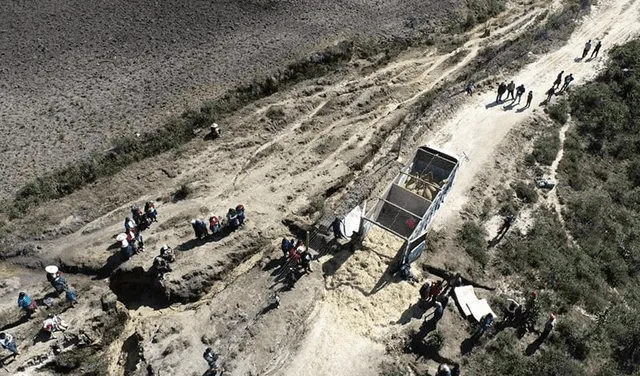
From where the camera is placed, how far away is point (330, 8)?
42.1 metres

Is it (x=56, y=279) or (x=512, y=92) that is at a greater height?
(x=512, y=92)

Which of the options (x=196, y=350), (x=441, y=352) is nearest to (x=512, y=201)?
(x=441, y=352)

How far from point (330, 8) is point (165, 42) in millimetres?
13750

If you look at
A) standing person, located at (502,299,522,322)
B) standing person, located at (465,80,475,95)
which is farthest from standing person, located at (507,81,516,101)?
standing person, located at (502,299,522,322)

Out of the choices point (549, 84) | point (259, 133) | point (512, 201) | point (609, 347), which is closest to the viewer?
point (609, 347)

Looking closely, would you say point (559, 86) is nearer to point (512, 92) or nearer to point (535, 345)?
point (512, 92)

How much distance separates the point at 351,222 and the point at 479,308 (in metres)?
6.87

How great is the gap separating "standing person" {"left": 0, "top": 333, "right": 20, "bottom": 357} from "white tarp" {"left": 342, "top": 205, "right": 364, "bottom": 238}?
14.5 meters

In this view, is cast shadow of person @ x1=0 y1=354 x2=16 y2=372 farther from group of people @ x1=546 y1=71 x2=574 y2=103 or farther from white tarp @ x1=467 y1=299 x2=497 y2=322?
group of people @ x1=546 y1=71 x2=574 y2=103

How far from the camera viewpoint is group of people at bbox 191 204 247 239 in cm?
2447

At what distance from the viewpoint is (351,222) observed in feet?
79.4

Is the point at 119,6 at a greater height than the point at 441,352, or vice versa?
the point at 119,6

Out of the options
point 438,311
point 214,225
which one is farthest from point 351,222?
point 214,225

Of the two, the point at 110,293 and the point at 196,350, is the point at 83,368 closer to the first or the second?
the point at 110,293
